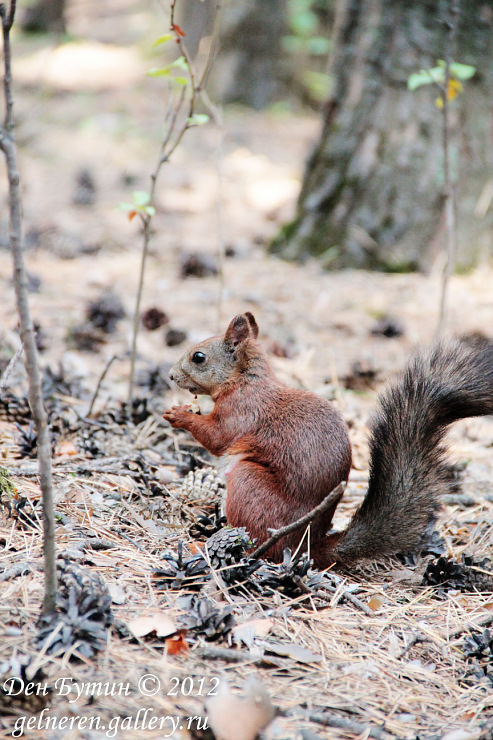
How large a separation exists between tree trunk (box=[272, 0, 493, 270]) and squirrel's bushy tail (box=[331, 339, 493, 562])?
10.1ft

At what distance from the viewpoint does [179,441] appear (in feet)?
9.59

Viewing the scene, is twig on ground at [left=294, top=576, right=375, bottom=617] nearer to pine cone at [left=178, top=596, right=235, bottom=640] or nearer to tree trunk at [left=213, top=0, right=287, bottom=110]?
pine cone at [left=178, top=596, right=235, bottom=640]

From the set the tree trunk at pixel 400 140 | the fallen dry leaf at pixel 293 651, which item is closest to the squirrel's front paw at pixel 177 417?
the fallen dry leaf at pixel 293 651

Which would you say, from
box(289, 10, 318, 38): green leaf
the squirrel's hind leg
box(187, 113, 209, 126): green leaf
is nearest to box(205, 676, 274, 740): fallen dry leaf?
the squirrel's hind leg

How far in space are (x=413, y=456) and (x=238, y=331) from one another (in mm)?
849

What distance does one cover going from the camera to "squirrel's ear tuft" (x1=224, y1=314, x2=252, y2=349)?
2555 millimetres

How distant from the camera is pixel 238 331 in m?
2.58

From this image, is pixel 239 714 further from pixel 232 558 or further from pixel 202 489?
pixel 202 489

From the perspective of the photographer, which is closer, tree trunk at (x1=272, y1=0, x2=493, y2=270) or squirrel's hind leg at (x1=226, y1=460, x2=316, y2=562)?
squirrel's hind leg at (x1=226, y1=460, x2=316, y2=562)

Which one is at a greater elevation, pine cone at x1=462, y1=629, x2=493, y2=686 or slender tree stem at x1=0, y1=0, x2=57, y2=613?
slender tree stem at x1=0, y1=0, x2=57, y2=613

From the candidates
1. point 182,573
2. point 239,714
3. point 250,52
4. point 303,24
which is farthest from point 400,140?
point 303,24

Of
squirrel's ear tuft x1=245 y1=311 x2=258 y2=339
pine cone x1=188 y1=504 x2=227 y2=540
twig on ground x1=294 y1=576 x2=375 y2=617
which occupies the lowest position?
pine cone x1=188 y1=504 x2=227 y2=540

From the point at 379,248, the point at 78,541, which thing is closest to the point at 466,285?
the point at 379,248

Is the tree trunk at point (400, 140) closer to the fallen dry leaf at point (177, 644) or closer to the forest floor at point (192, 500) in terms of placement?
the forest floor at point (192, 500)
